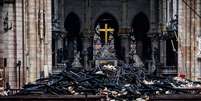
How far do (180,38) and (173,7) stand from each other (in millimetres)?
6011

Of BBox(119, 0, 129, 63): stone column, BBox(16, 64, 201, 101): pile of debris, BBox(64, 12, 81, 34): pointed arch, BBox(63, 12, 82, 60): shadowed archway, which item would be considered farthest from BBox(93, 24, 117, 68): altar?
BBox(16, 64, 201, 101): pile of debris

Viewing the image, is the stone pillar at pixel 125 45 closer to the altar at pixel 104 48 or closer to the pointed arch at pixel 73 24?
the altar at pixel 104 48

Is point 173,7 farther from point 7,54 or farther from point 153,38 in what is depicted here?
point 7,54

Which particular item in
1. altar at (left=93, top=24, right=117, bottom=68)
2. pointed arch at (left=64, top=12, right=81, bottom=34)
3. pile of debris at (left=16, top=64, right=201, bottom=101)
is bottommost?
pile of debris at (left=16, top=64, right=201, bottom=101)

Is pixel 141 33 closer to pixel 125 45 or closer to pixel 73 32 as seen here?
pixel 125 45

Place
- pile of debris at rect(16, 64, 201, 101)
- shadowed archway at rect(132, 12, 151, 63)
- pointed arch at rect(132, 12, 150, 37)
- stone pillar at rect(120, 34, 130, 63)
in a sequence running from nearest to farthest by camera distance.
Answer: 1. pile of debris at rect(16, 64, 201, 101)
2. stone pillar at rect(120, 34, 130, 63)
3. shadowed archway at rect(132, 12, 151, 63)
4. pointed arch at rect(132, 12, 150, 37)

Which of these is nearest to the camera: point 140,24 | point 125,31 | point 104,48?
point 104,48

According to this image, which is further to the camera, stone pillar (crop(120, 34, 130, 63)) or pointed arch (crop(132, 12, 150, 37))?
pointed arch (crop(132, 12, 150, 37))

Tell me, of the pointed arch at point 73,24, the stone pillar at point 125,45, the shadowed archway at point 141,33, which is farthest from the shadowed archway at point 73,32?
the shadowed archway at point 141,33

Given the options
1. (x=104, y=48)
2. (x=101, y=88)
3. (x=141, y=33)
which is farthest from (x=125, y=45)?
(x=101, y=88)

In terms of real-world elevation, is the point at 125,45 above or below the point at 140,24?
below

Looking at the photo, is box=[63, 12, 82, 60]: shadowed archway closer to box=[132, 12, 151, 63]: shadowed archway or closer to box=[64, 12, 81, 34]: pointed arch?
box=[64, 12, 81, 34]: pointed arch

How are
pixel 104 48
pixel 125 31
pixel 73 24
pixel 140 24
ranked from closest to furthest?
pixel 104 48 → pixel 125 31 → pixel 73 24 → pixel 140 24

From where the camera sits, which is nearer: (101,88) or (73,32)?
(101,88)
